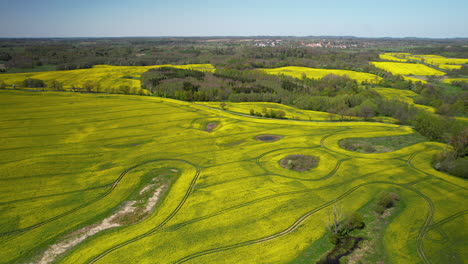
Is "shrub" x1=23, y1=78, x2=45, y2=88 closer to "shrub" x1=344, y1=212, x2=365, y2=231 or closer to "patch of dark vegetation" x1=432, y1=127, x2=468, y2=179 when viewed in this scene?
"shrub" x1=344, y1=212, x2=365, y2=231

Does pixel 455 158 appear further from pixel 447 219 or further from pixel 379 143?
pixel 447 219

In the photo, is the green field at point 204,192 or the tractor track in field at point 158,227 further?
the green field at point 204,192

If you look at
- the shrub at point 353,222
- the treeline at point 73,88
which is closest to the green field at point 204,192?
the shrub at point 353,222

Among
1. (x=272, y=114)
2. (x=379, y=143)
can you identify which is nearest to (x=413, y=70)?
(x=272, y=114)

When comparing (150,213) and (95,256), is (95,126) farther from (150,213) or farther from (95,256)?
(95,256)

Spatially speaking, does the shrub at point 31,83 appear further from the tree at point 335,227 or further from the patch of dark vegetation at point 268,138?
the tree at point 335,227

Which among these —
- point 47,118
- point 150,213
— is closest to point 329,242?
point 150,213

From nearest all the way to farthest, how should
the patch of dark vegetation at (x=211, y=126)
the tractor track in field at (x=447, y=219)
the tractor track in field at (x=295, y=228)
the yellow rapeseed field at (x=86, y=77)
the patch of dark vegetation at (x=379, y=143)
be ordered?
the tractor track in field at (x=295, y=228), the tractor track in field at (x=447, y=219), the patch of dark vegetation at (x=379, y=143), the patch of dark vegetation at (x=211, y=126), the yellow rapeseed field at (x=86, y=77)
